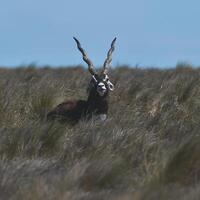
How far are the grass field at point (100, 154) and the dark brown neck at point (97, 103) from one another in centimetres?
24

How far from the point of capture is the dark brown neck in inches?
471

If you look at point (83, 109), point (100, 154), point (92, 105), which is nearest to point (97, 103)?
point (92, 105)

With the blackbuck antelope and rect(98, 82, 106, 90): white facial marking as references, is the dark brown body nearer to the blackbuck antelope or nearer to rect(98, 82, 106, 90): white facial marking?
the blackbuck antelope

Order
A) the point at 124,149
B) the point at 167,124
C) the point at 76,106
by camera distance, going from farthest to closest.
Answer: the point at 76,106
the point at 167,124
the point at 124,149

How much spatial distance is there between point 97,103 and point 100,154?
3.60 meters

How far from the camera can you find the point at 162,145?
9016 millimetres

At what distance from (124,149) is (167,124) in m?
2.19

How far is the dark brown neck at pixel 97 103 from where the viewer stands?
12.0 m

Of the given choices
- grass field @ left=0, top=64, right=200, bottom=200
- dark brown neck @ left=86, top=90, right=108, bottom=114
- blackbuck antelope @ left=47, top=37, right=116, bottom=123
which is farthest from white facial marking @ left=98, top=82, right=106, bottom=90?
grass field @ left=0, top=64, right=200, bottom=200

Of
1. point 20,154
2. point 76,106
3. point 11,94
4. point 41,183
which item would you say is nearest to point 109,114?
point 76,106

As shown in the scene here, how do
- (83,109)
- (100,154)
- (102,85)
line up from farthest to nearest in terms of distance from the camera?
(83,109) → (102,85) → (100,154)

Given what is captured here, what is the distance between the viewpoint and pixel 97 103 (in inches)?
473

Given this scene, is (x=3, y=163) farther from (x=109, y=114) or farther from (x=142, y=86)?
(x=142, y=86)

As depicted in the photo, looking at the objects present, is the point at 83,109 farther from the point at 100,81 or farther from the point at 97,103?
the point at 100,81
